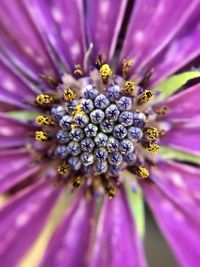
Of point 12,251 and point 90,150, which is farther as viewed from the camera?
point 12,251

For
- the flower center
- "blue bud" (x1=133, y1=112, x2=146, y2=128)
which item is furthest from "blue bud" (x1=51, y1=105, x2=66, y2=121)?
"blue bud" (x1=133, y1=112, x2=146, y2=128)

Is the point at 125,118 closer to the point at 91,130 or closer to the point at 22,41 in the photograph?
the point at 91,130

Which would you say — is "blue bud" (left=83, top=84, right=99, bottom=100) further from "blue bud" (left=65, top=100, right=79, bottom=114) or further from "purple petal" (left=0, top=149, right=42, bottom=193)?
"purple petal" (left=0, top=149, right=42, bottom=193)

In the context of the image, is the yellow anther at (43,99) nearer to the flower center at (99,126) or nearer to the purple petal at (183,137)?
the flower center at (99,126)

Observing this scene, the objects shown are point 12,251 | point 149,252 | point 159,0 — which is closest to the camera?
point 159,0

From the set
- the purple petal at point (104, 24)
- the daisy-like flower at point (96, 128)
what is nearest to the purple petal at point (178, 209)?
the daisy-like flower at point (96, 128)

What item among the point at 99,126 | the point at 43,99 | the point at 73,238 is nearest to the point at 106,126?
the point at 99,126

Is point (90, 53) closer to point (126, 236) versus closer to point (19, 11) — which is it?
point (19, 11)

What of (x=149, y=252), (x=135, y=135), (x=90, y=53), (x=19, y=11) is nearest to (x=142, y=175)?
(x=135, y=135)

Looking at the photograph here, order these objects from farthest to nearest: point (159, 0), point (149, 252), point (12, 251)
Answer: point (149, 252) → point (12, 251) → point (159, 0)
